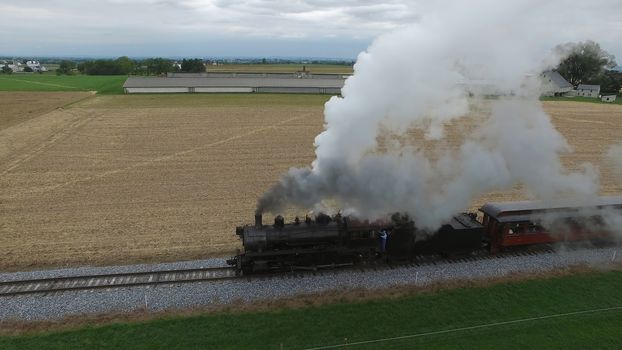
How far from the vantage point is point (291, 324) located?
14.6 meters

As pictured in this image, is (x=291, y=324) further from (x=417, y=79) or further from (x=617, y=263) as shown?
(x=617, y=263)

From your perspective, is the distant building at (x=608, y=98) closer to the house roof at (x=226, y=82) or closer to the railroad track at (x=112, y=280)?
the house roof at (x=226, y=82)

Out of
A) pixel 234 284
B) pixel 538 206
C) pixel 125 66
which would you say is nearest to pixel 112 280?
pixel 234 284

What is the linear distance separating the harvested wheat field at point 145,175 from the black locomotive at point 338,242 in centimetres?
410

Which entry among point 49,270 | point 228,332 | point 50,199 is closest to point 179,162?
point 50,199

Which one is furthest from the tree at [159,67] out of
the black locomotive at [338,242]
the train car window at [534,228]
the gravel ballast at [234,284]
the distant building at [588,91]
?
the train car window at [534,228]

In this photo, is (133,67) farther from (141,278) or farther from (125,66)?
(141,278)

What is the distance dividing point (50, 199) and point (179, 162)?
1047 cm

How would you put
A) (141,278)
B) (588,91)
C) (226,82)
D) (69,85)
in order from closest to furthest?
(141,278) → (226,82) → (588,91) → (69,85)

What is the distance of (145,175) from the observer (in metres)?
31.8

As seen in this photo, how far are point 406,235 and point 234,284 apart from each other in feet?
23.8

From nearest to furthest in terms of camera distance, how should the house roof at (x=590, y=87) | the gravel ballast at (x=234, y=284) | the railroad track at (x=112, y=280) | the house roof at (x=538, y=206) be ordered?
the gravel ballast at (x=234, y=284)
the railroad track at (x=112, y=280)
the house roof at (x=538, y=206)
the house roof at (x=590, y=87)

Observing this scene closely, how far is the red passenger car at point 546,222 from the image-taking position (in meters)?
19.1

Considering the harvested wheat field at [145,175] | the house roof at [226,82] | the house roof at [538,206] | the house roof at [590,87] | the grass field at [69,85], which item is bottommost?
the harvested wheat field at [145,175]
